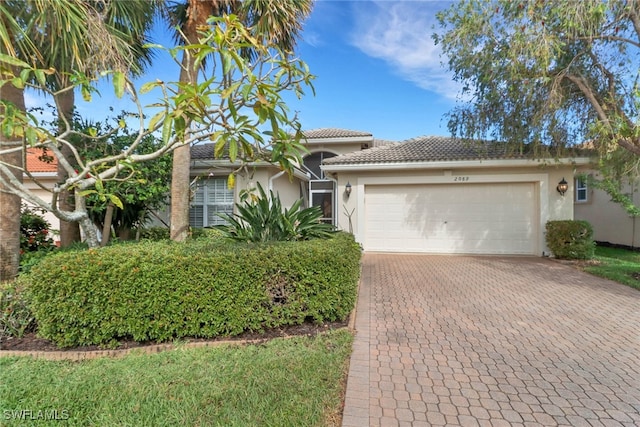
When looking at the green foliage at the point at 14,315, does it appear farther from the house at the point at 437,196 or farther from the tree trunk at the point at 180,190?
the house at the point at 437,196

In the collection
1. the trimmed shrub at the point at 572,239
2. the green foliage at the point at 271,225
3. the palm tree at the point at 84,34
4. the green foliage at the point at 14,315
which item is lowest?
the green foliage at the point at 14,315

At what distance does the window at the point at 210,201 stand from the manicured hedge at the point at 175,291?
663cm

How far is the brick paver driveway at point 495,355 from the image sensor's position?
2730 mm

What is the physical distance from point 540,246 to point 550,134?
4.07 m

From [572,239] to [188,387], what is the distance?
1182 cm

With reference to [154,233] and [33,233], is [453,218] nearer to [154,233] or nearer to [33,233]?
[154,233]

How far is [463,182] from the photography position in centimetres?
1118

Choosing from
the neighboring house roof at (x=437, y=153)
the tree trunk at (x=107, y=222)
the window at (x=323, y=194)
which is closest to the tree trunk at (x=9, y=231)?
the tree trunk at (x=107, y=222)

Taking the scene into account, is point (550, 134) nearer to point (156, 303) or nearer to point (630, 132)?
point (630, 132)

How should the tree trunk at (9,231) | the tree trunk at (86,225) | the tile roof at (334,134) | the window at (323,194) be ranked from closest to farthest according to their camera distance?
the tree trunk at (86,225), the tree trunk at (9,231), the window at (323,194), the tile roof at (334,134)

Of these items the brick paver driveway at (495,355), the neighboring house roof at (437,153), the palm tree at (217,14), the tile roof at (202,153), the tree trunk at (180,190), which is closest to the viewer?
the brick paver driveway at (495,355)

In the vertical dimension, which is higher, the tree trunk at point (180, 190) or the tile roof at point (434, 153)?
the tile roof at point (434, 153)

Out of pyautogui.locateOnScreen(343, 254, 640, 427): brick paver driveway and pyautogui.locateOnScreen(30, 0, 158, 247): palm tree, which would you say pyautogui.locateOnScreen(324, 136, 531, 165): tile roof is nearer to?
pyautogui.locateOnScreen(343, 254, 640, 427): brick paver driveway

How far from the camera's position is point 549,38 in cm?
709
